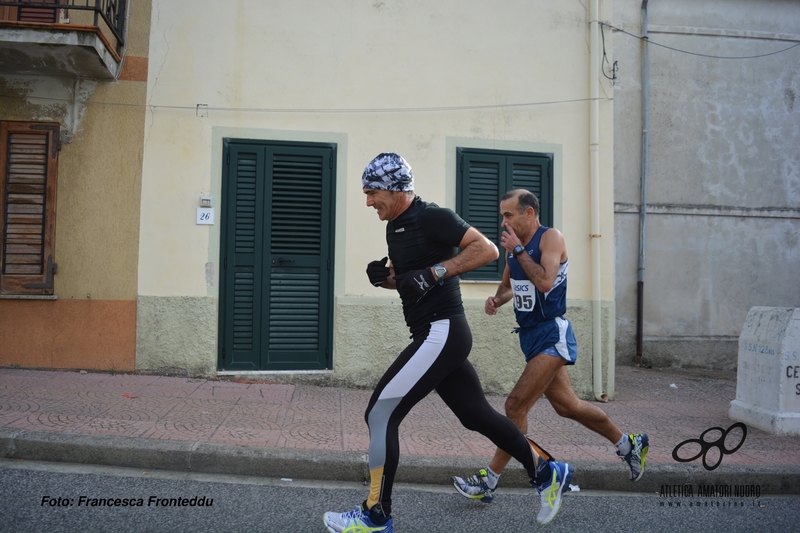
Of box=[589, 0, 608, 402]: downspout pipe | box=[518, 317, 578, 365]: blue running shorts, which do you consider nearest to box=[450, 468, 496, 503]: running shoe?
box=[518, 317, 578, 365]: blue running shorts

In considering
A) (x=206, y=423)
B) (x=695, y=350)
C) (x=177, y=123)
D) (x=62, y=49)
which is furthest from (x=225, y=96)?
(x=695, y=350)

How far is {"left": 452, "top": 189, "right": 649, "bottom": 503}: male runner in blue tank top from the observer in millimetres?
3992

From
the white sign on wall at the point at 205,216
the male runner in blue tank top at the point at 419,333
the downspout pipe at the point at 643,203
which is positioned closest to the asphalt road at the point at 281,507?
the male runner in blue tank top at the point at 419,333

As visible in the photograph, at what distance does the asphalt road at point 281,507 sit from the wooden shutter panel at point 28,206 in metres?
3.35

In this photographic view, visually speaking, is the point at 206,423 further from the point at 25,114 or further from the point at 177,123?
the point at 25,114

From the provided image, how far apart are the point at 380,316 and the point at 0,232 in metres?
4.27

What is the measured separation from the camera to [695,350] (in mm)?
12266

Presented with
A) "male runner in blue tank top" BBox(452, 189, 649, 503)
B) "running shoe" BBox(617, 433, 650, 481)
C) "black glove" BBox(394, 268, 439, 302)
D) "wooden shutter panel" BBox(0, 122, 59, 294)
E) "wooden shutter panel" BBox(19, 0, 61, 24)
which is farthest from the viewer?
"wooden shutter panel" BBox(19, 0, 61, 24)

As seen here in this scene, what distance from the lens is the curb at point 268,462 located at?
460 cm

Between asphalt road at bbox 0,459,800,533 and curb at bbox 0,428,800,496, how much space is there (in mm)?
74

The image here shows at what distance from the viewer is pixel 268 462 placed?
4609 millimetres

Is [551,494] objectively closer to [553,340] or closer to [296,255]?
[553,340]

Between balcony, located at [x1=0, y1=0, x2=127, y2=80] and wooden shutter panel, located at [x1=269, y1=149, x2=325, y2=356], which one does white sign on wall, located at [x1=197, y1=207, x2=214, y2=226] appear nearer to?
wooden shutter panel, located at [x1=269, y1=149, x2=325, y2=356]

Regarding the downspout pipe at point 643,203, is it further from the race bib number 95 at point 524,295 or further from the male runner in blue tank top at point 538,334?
the race bib number 95 at point 524,295
